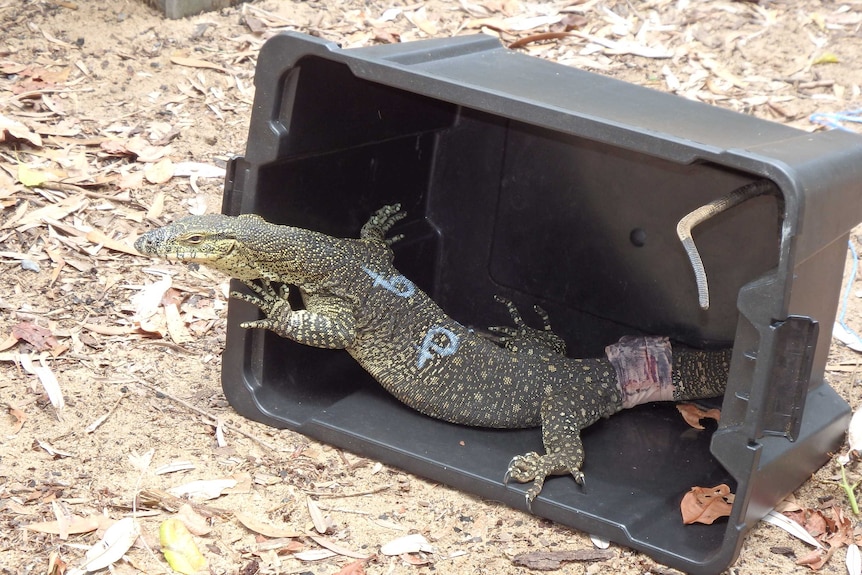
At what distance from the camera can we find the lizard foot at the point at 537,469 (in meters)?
3.77

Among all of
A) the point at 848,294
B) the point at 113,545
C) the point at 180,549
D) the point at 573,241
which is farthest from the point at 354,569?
the point at 848,294

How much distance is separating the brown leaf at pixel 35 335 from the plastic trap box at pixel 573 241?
0.90 metres

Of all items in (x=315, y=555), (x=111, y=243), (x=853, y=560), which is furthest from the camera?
(x=111, y=243)

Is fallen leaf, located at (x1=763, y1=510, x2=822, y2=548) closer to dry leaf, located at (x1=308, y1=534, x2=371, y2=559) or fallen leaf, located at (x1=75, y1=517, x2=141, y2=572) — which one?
dry leaf, located at (x1=308, y1=534, x2=371, y2=559)

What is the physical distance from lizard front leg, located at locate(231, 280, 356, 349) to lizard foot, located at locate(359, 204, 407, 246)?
1.43 ft

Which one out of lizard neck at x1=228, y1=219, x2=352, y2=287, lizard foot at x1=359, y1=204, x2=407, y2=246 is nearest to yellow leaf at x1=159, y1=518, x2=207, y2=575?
lizard neck at x1=228, y1=219, x2=352, y2=287

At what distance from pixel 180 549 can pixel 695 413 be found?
239 centimetres

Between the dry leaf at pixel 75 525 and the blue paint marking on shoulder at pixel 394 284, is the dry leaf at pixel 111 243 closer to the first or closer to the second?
the blue paint marking on shoulder at pixel 394 284

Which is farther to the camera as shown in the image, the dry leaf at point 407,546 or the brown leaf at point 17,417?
the brown leaf at point 17,417

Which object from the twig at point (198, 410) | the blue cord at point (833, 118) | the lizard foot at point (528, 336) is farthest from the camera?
the blue cord at point (833, 118)

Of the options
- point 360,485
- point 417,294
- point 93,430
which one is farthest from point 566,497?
point 93,430

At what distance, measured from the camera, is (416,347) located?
4.28 m

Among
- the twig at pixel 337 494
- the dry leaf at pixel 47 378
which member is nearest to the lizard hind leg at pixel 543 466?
the twig at pixel 337 494

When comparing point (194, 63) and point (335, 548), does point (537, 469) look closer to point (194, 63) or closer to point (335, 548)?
point (335, 548)
